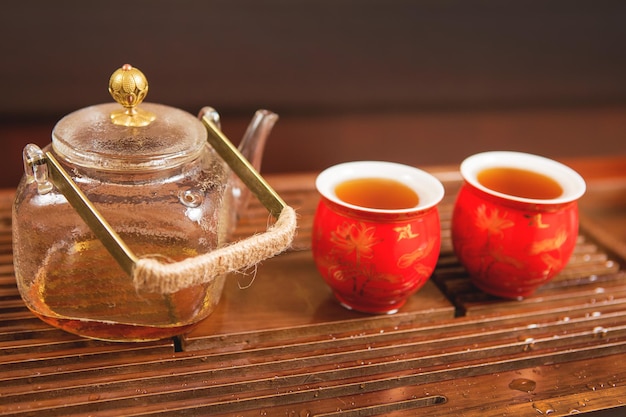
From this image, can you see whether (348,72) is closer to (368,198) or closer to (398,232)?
(368,198)

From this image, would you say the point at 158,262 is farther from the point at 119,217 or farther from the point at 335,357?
the point at 335,357

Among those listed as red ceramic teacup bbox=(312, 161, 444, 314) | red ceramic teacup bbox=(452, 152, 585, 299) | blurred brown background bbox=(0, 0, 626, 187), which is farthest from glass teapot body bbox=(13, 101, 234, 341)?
blurred brown background bbox=(0, 0, 626, 187)

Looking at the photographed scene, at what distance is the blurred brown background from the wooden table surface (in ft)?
1.77

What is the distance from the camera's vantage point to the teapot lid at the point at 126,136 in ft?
2.14

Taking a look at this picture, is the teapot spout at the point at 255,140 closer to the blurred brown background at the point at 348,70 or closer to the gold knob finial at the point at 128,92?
the gold knob finial at the point at 128,92

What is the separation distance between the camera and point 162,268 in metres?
0.56

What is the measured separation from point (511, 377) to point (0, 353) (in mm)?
584

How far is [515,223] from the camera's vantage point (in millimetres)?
775

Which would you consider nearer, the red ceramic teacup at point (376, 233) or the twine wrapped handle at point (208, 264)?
the twine wrapped handle at point (208, 264)

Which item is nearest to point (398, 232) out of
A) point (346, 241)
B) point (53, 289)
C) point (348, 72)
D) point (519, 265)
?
point (346, 241)

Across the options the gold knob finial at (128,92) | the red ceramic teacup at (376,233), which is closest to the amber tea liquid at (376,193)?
the red ceramic teacup at (376,233)

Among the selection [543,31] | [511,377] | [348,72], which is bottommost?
[511,377]

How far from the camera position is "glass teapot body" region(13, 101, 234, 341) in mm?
669

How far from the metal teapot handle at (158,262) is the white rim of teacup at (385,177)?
0.09 metres
